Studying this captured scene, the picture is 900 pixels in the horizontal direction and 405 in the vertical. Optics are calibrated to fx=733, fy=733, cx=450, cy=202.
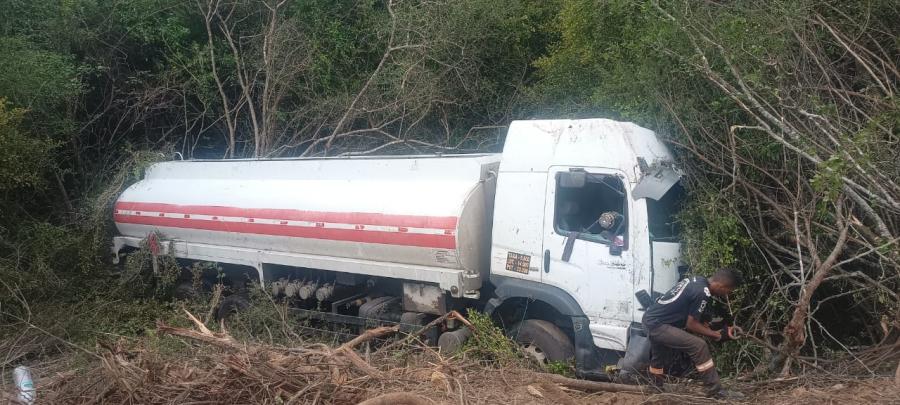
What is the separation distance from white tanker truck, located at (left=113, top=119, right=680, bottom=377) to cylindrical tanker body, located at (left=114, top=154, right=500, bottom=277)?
0.7 inches

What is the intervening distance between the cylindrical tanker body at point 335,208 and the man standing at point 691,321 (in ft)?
6.68

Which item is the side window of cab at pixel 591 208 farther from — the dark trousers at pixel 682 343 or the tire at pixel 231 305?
the tire at pixel 231 305

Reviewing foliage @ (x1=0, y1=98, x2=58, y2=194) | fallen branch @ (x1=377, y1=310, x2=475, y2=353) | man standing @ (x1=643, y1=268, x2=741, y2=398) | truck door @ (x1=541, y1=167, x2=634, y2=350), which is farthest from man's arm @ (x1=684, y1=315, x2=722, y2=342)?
foliage @ (x1=0, y1=98, x2=58, y2=194)

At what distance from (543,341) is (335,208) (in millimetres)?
2712

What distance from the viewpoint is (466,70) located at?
12227mm

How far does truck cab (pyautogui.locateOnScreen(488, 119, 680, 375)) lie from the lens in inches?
247

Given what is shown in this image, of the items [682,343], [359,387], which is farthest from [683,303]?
[359,387]

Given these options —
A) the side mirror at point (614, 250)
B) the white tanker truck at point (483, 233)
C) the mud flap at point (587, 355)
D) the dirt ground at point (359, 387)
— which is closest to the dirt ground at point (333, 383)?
the dirt ground at point (359, 387)

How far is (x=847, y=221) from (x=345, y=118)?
25.7ft

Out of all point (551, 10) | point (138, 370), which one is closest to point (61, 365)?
point (138, 370)

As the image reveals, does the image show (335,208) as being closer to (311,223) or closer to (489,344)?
(311,223)

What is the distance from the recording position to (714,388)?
A: 5629mm

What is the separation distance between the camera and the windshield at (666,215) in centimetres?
634

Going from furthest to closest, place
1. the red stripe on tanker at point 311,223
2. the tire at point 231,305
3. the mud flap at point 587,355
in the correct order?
the tire at point 231,305 < the red stripe on tanker at point 311,223 < the mud flap at point 587,355
